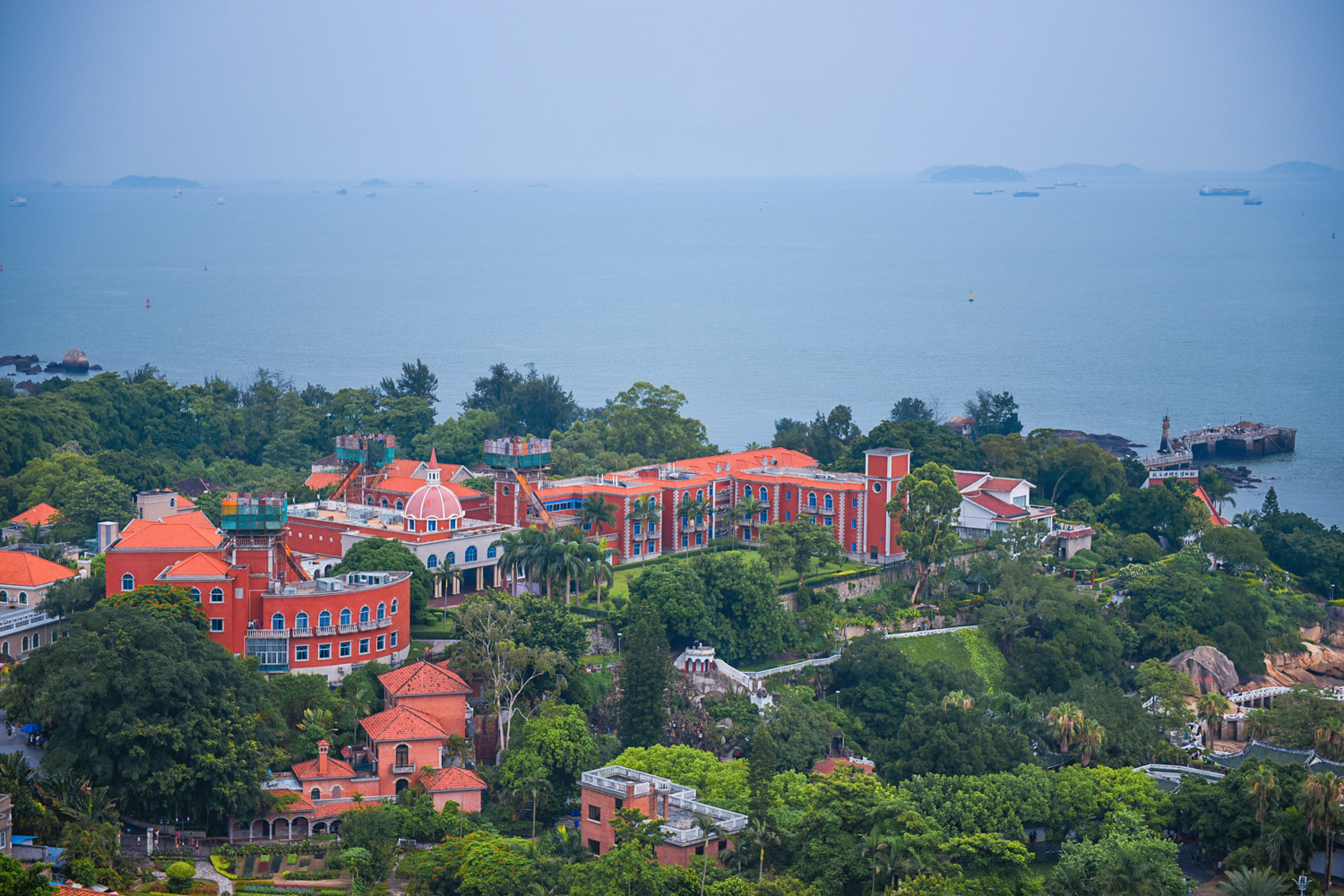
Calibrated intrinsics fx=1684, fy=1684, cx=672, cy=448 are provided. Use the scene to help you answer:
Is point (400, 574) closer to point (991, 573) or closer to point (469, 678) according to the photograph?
point (469, 678)

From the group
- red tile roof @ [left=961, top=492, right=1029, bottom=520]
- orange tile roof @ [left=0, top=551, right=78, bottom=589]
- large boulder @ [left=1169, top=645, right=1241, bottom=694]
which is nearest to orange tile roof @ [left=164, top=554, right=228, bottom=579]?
orange tile roof @ [left=0, top=551, right=78, bottom=589]

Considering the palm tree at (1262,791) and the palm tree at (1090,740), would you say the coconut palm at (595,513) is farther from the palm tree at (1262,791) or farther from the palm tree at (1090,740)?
the palm tree at (1262,791)

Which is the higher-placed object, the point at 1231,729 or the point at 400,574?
the point at 400,574

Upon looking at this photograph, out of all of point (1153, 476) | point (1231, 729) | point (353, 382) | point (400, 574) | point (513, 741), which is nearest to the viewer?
point (513, 741)

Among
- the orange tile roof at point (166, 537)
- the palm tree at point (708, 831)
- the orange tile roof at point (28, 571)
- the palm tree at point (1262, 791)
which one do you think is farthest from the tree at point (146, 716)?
the palm tree at point (1262, 791)

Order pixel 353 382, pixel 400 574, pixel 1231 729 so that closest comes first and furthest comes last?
1. pixel 400 574
2. pixel 1231 729
3. pixel 353 382

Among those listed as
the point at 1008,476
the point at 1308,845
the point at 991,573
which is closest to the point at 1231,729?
the point at 991,573
